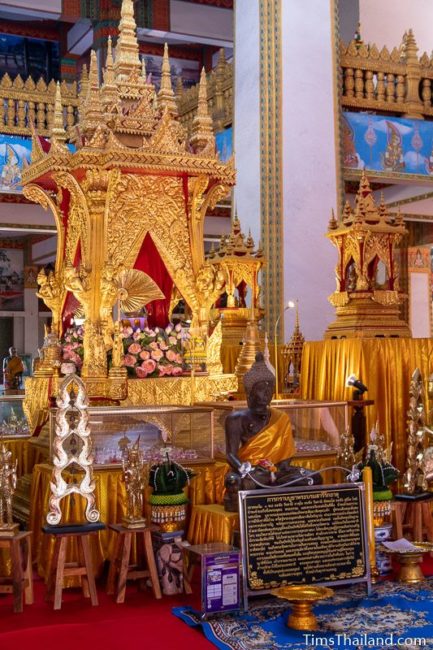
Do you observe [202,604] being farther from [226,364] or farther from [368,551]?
[226,364]

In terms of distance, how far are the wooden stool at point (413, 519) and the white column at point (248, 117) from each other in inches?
216

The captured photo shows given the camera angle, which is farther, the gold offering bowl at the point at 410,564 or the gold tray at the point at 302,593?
the gold offering bowl at the point at 410,564

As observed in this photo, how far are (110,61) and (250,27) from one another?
15.5 feet

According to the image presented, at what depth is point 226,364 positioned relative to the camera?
1134 cm

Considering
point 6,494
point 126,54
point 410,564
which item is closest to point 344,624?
point 410,564

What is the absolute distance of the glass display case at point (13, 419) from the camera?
23.1 ft

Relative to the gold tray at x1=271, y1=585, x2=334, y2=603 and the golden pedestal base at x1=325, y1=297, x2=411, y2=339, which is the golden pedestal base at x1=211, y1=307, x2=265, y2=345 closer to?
the golden pedestal base at x1=325, y1=297, x2=411, y2=339

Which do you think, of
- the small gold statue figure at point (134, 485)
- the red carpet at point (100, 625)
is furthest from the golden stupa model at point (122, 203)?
the red carpet at point (100, 625)

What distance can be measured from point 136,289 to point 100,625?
10.2ft

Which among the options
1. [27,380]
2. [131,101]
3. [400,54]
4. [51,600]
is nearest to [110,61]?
[131,101]

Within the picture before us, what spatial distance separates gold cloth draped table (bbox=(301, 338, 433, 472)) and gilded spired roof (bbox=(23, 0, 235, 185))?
82.0 inches

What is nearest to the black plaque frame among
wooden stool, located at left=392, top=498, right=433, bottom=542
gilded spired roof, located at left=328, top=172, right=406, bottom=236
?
wooden stool, located at left=392, top=498, right=433, bottom=542

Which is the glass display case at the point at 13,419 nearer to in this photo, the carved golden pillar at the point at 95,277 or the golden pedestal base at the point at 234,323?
the carved golden pillar at the point at 95,277

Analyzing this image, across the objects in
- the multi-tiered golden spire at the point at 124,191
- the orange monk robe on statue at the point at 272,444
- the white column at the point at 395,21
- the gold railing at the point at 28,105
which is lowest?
the orange monk robe on statue at the point at 272,444
